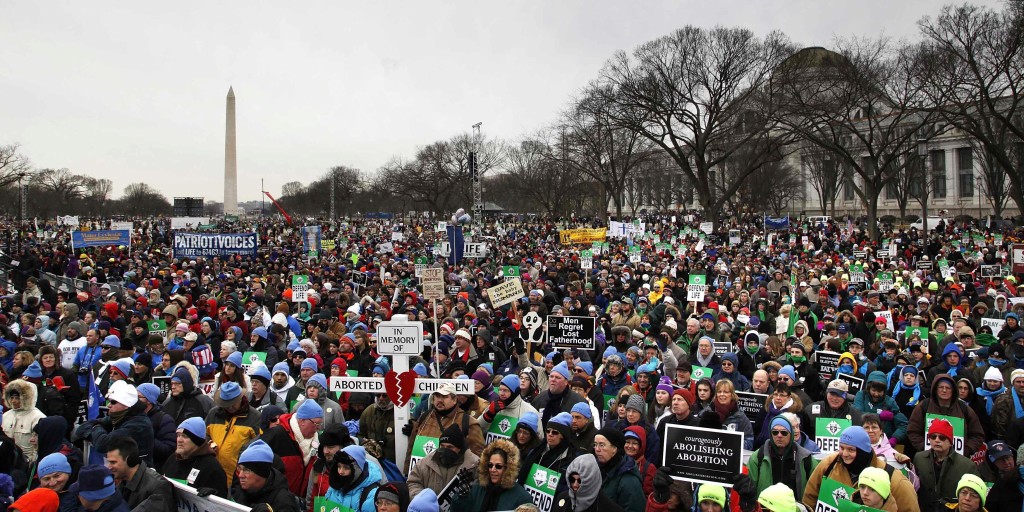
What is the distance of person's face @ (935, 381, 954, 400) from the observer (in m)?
7.15

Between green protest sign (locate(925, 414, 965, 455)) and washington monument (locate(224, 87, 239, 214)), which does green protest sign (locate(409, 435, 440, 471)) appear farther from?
washington monument (locate(224, 87, 239, 214))

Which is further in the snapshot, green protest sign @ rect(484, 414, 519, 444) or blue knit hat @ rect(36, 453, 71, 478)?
green protest sign @ rect(484, 414, 519, 444)

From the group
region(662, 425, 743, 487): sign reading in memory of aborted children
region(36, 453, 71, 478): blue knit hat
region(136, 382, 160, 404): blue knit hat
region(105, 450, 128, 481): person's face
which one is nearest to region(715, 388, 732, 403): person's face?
region(662, 425, 743, 487): sign reading in memory of aborted children

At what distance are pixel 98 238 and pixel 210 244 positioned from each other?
22.4 feet

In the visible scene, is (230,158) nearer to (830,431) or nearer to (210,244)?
(210,244)

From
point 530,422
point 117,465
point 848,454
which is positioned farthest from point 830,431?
point 117,465

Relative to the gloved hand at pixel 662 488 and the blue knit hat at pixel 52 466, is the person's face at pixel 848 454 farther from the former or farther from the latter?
the blue knit hat at pixel 52 466

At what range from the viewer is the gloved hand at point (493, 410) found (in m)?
6.99

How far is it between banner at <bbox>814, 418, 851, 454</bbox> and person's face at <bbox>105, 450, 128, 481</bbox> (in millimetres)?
5457

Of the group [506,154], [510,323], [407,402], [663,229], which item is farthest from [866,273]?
[506,154]

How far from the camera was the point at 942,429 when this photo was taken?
21.0 ft

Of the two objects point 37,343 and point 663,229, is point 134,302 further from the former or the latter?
point 663,229

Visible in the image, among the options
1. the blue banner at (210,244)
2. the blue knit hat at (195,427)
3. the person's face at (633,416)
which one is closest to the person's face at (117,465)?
the blue knit hat at (195,427)

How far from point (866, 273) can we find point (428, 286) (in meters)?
13.8
